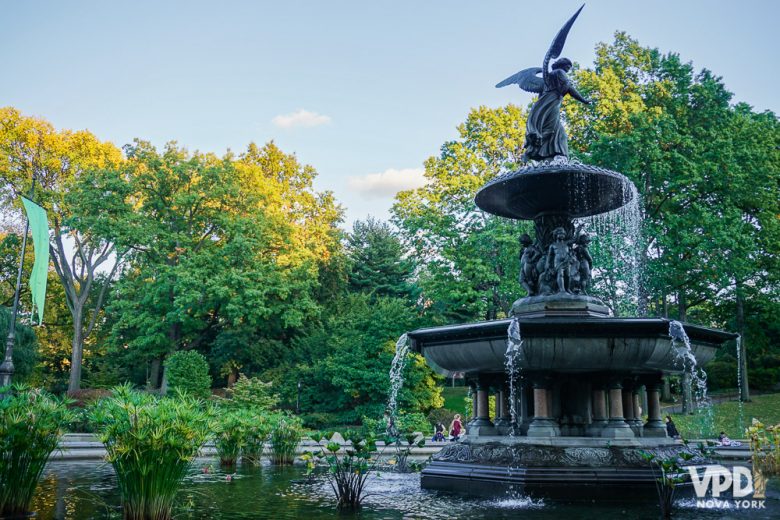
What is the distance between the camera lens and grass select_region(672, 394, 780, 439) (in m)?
25.3

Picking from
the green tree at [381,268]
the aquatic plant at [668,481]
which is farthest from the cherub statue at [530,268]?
the green tree at [381,268]

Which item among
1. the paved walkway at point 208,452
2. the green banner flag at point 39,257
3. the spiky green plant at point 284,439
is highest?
the green banner flag at point 39,257

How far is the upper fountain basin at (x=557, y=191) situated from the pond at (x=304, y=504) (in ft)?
17.1

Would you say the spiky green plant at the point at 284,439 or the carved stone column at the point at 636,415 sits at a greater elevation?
the carved stone column at the point at 636,415

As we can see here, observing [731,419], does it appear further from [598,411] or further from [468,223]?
[598,411]

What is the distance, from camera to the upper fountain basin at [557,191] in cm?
1085

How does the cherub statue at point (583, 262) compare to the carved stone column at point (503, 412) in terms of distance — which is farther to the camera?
Result: the cherub statue at point (583, 262)

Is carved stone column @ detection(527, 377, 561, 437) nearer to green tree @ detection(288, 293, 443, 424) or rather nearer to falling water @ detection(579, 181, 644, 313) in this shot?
falling water @ detection(579, 181, 644, 313)

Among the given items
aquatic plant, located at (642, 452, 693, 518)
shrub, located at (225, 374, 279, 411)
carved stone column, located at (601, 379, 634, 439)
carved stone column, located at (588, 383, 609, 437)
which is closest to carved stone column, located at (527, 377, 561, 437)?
carved stone column, located at (588, 383, 609, 437)

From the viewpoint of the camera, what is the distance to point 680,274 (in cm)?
2731

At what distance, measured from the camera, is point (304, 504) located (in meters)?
7.91

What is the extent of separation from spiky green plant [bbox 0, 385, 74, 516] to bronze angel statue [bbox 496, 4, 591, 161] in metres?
9.00

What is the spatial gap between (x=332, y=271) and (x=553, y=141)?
1166 inches

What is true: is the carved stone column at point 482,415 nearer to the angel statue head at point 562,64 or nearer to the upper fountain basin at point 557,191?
the upper fountain basin at point 557,191
